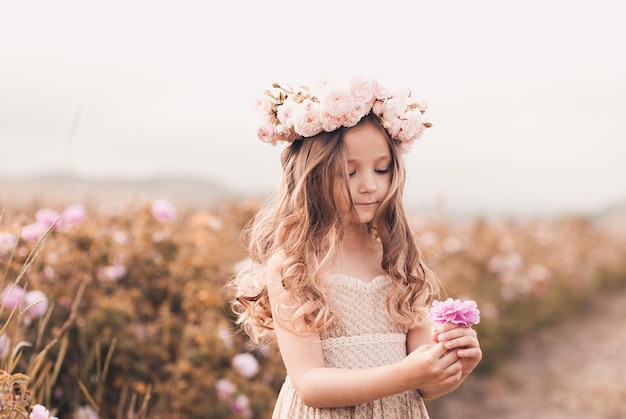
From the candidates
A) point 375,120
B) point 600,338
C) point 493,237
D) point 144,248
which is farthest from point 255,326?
point 600,338

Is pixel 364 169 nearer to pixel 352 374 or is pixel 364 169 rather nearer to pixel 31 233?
pixel 352 374

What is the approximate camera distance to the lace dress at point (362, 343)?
2154 mm

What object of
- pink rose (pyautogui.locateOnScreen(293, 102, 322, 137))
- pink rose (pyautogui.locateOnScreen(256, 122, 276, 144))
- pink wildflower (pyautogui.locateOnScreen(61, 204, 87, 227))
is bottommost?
pink wildflower (pyautogui.locateOnScreen(61, 204, 87, 227))

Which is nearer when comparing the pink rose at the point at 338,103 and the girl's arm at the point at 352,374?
the girl's arm at the point at 352,374

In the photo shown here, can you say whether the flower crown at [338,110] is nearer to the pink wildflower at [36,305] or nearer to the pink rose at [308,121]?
the pink rose at [308,121]

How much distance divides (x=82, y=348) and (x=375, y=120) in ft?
6.13

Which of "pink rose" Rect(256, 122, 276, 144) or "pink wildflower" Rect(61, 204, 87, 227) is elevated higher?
"pink rose" Rect(256, 122, 276, 144)

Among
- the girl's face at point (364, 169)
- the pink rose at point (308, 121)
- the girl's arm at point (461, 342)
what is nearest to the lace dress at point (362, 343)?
the girl's face at point (364, 169)

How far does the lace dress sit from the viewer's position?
2.15 metres

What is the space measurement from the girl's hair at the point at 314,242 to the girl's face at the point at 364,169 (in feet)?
0.06

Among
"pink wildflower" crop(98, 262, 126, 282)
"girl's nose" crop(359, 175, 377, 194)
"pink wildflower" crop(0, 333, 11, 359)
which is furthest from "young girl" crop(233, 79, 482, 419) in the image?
"pink wildflower" crop(98, 262, 126, 282)

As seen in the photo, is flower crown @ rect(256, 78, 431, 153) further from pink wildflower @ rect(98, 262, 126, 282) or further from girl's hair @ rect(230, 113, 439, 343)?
pink wildflower @ rect(98, 262, 126, 282)

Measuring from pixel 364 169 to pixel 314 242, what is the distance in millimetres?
265

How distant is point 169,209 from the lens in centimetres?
405
